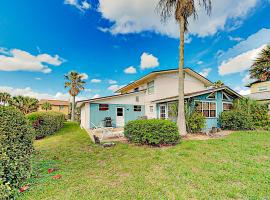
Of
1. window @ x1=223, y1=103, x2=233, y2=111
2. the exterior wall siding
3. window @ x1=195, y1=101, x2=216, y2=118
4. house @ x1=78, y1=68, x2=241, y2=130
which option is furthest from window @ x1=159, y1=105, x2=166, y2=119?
window @ x1=223, y1=103, x2=233, y2=111

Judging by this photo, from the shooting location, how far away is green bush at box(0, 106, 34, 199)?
10.0 ft

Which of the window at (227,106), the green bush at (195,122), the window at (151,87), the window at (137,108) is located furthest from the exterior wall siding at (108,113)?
the window at (227,106)

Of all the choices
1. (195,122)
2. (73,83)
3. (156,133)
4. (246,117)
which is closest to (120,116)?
(195,122)

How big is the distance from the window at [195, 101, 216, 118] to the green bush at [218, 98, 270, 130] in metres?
0.82

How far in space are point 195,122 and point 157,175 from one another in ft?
27.4

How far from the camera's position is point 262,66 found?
20844 mm

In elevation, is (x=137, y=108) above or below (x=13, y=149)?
above

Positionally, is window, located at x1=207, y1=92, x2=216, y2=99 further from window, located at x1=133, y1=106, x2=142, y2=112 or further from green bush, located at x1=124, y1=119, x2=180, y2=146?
window, located at x1=133, y1=106, x2=142, y2=112

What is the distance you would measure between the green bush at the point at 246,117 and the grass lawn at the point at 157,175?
652cm

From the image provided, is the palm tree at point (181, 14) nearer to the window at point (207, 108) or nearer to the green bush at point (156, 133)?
the green bush at point (156, 133)

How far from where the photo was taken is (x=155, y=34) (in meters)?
18.1

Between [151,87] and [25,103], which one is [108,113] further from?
[25,103]

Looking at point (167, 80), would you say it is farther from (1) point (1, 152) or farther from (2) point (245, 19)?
(1) point (1, 152)

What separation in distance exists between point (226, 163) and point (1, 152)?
636cm
